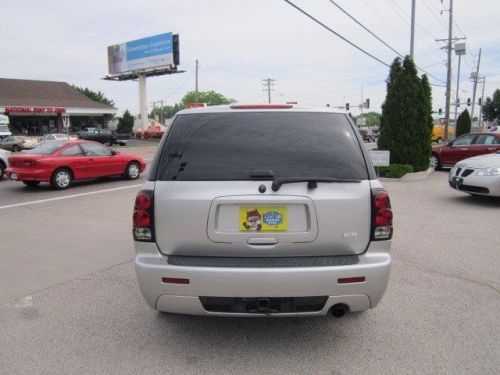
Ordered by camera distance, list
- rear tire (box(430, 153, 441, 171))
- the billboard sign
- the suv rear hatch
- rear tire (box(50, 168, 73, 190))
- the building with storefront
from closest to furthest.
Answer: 1. the suv rear hatch
2. rear tire (box(50, 168, 73, 190))
3. rear tire (box(430, 153, 441, 171))
4. the building with storefront
5. the billboard sign

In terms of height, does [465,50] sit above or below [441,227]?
above

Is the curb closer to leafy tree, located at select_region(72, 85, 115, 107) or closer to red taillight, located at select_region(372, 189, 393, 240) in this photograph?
Answer: red taillight, located at select_region(372, 189, 393, 240)

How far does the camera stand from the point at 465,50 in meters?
45.7

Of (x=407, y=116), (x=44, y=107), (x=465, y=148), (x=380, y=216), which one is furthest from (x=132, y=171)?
(x=44, y=107)

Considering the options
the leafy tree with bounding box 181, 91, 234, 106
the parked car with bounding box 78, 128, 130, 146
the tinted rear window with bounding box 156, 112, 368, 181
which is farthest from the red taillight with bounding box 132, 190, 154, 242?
the leafy tree with bounding box 181, 91, 234, 106

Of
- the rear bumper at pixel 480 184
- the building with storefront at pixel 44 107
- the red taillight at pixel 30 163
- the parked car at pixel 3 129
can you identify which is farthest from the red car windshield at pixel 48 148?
the building with storefront at pixel 44 107

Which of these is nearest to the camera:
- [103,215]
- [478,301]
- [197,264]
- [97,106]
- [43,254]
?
[197,264]

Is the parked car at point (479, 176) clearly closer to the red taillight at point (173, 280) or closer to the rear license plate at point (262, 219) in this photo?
the rear license plate at point (262, 219)

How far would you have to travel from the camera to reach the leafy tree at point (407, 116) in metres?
14.4

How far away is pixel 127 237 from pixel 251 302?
4.19 metres

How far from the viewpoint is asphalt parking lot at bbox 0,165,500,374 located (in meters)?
3.09

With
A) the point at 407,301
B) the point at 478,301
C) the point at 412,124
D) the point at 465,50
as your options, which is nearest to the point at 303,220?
the point at 407,301

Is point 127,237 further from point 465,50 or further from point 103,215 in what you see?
point 465,50

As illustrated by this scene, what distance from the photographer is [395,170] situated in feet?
45.5
